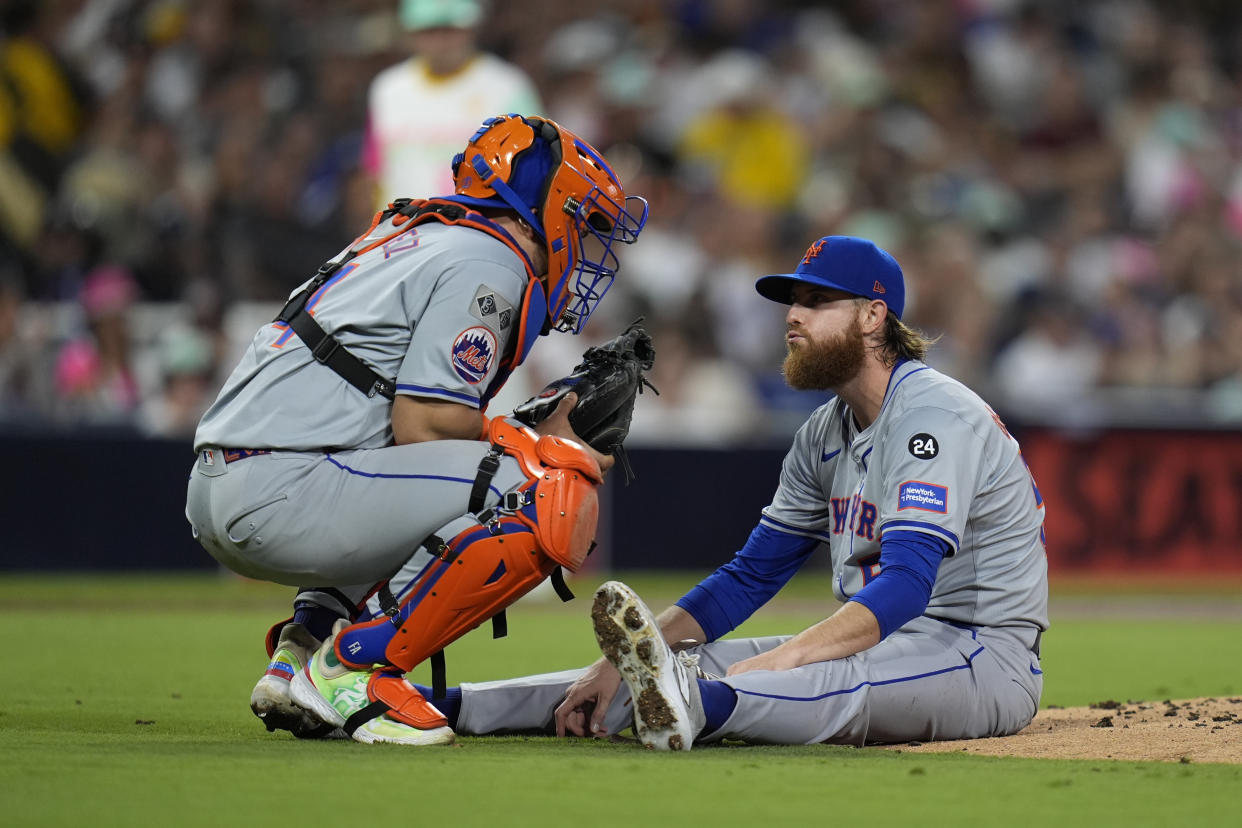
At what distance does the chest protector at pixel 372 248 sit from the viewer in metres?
4.89

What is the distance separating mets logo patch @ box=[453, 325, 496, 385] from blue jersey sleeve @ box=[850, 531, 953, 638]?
1.29 metres

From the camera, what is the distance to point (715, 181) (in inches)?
Result: 598

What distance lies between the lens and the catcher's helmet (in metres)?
5.18

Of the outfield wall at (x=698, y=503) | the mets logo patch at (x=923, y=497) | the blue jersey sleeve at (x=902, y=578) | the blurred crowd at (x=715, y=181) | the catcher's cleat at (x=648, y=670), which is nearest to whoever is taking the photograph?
the catcher's cleat at (x=648, y=670)

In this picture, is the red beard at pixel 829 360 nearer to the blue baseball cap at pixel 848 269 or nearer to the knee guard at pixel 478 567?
the blue baseball cap at pixel 848 269

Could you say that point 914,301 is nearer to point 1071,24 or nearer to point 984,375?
point 984,375

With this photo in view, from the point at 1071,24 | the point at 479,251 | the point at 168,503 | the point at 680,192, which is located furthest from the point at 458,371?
the point at 1071,24

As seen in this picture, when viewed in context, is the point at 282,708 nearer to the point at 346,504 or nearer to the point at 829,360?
the point at 346,504

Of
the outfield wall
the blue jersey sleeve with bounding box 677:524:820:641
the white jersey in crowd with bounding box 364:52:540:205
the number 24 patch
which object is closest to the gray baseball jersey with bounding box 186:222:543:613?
the blue jersey sleeve with bounding box 677:524:820:641

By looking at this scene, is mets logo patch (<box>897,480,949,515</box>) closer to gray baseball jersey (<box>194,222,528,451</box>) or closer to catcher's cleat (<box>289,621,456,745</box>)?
gray baseball jersey (<box>194,222,528,451</box>)

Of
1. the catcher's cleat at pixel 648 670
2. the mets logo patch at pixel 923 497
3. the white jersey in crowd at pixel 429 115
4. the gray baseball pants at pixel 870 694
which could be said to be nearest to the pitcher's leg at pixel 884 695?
the gray baseball pants at pixel 870 694

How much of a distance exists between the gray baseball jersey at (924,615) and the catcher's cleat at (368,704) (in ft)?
1.18

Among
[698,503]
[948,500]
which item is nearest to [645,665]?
[948,500]

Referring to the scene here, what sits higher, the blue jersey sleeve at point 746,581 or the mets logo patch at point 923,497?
the mets logo patch at point 923,497
